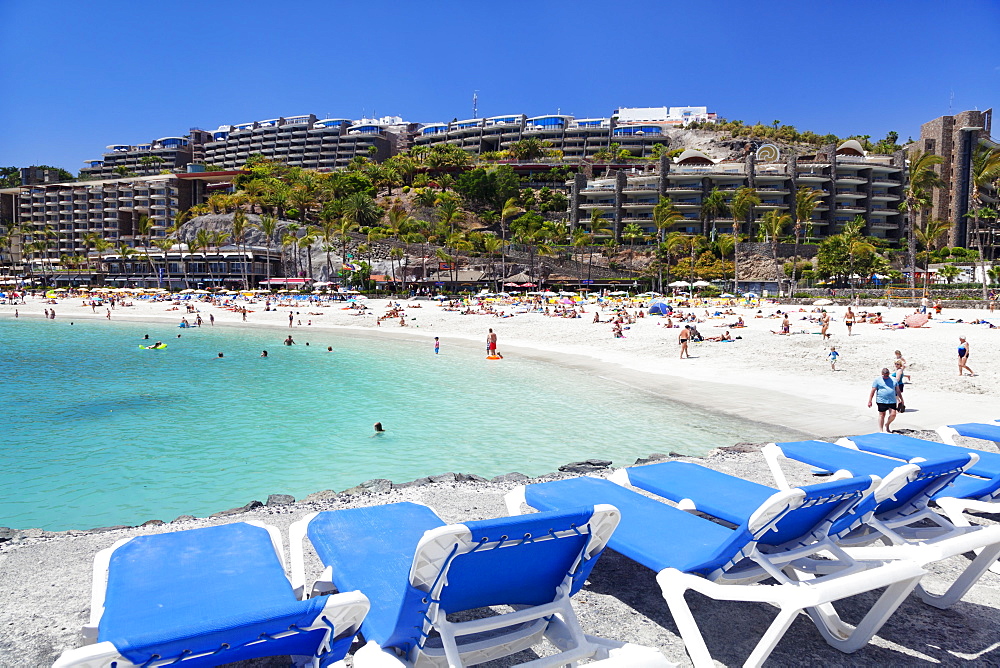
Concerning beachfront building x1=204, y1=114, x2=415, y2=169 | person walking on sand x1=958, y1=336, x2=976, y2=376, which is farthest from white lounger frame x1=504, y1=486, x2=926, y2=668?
beachfront building x1=204, y1=114, x2=415, y2=169

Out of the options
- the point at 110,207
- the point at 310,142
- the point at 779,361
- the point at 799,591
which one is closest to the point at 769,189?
the point at 779,361

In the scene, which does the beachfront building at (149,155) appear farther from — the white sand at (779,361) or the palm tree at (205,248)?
the white sand at (779,361)

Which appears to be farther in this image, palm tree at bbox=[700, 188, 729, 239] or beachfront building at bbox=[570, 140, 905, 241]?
beachfront building at bbox=[570, 140, 905, 241]

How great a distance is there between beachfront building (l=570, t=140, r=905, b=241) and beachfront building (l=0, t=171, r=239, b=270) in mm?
71407

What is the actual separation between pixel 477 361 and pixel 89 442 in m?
14.6

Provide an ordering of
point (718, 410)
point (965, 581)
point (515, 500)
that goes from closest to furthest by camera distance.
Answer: point (965, 581) < point (515, 500) < point (718, 410)

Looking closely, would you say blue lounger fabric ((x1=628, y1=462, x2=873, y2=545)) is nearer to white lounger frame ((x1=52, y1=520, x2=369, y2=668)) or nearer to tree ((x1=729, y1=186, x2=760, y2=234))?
white lounger frame ((x1=52, y1=520, x2=369, y2=668))

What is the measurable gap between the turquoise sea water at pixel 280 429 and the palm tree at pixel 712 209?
58.9 meters

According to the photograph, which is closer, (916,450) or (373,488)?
(916,450)

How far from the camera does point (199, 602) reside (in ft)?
7.68

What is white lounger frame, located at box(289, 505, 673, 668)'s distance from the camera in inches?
90.4

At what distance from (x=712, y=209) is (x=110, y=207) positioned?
4077 inches

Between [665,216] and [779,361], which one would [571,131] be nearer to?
[665,216]

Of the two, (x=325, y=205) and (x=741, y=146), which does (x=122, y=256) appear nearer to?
(x=325, y=205)
